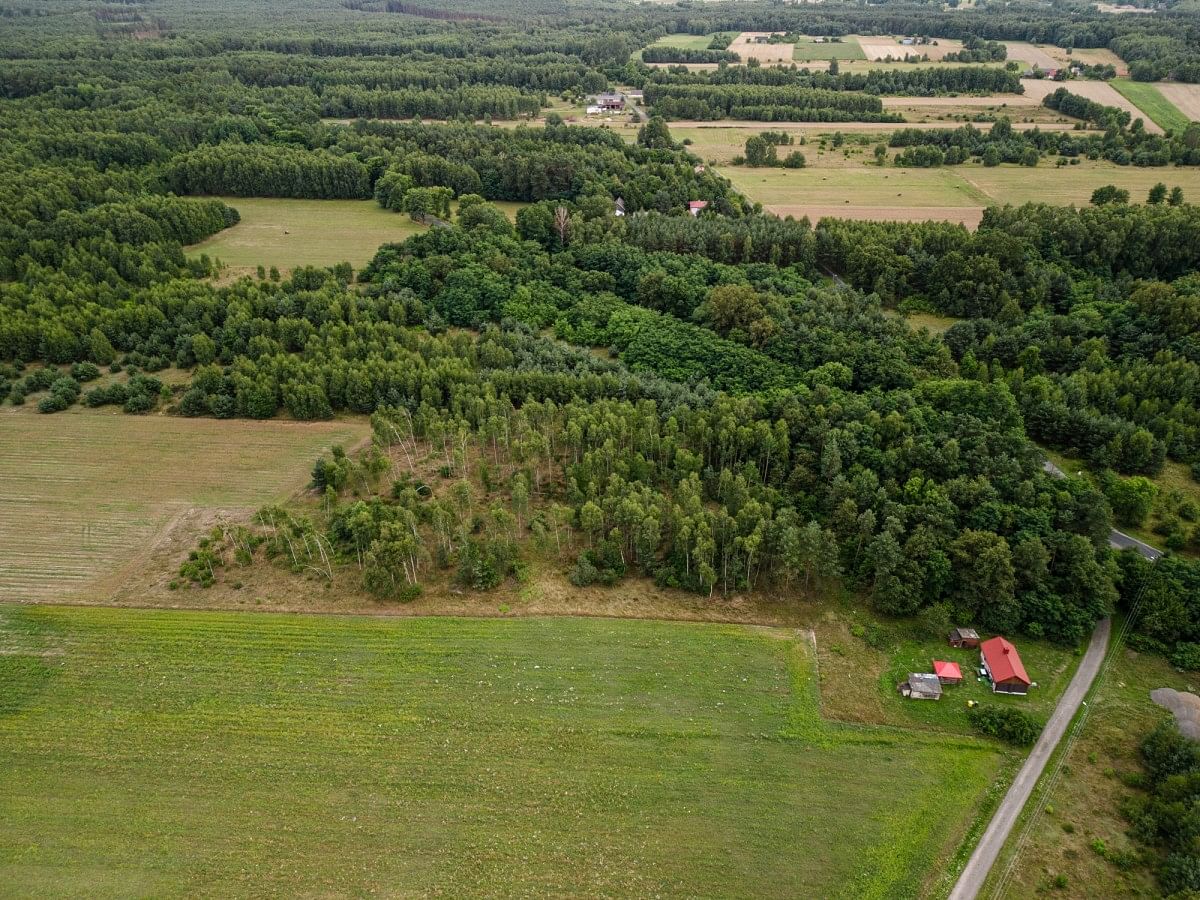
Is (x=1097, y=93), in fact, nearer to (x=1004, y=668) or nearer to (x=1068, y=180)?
(x=1068, y=180)

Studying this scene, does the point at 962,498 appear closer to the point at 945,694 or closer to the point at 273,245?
the point at 945,694

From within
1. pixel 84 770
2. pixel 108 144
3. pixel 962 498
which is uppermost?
pixel 108 144

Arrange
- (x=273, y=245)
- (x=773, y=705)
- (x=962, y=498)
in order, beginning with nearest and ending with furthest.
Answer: (x=773, y=705), (x=962, y=498), (x=273, y=245)

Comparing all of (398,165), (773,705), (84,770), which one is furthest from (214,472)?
(398,165)

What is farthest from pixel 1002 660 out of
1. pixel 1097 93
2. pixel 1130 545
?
pixel 1097 93

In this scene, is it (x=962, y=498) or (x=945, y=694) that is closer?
(x=945, y=694)

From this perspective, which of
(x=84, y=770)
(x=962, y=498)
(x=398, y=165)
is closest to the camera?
(x=84, y=770)
